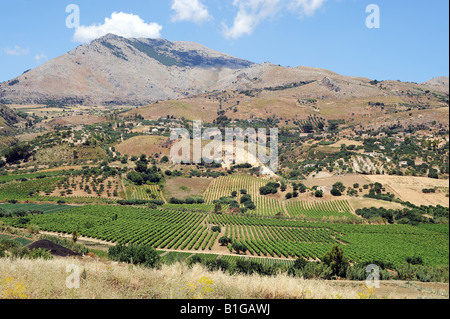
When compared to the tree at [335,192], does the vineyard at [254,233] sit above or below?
below

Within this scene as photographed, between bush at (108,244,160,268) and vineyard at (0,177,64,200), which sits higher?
vineyard at (0,177,64,200)

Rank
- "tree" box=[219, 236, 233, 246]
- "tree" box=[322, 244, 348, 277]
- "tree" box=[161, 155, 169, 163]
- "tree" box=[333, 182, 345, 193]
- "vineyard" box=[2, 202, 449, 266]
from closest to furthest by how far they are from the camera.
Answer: "tree" box=[322, 244, 348, 277], "vineyard" box=[2, 202, 449, 266], "tree" box=[219, 236, 233, 246], "tree" box=[333, 182, 345, 193], "tree" box=[161, 155, 169, 163]

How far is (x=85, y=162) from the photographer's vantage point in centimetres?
10075

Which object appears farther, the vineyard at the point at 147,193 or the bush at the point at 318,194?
the bush at the point at 318,194

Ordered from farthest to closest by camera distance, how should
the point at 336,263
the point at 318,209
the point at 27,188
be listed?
1. the point at 318,209
2. the point at 27,188
3. the point at 336,263

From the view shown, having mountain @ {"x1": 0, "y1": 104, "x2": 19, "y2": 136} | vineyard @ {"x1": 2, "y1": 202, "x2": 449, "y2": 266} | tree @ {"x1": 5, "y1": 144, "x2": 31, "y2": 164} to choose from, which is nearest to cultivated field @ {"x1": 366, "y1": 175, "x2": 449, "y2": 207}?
vineyard @ {"x1": 2, "y1": 202, "x2": 449, "y2": 266}

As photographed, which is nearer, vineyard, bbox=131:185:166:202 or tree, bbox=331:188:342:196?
vineyard, bbox=131:185:166:202

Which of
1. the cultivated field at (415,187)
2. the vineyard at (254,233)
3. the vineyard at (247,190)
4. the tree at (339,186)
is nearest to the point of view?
the vineyard at (254,233)

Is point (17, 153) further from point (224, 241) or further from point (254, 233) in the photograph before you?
point (254, 233)

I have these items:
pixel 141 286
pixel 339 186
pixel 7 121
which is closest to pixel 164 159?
pixel 339 186

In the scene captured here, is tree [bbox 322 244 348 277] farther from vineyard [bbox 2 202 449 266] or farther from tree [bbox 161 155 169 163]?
tree [bbox 161 155 169 163]

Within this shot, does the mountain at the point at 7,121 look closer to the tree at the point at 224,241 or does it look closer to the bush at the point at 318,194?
the tree at the point at 224,241

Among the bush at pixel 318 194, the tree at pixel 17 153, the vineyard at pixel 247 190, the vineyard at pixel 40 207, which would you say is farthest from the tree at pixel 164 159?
the bush at pixel 318 194
